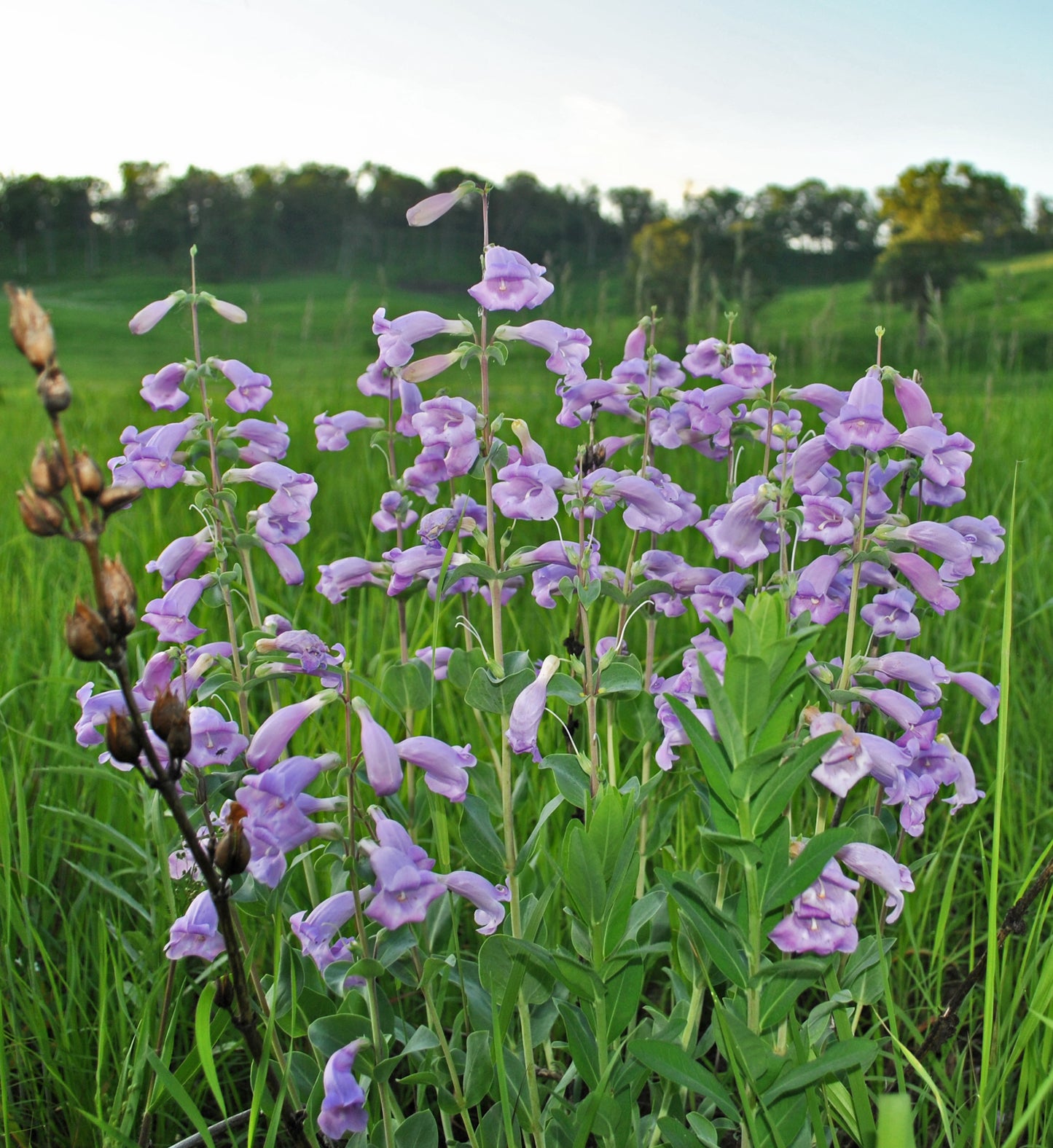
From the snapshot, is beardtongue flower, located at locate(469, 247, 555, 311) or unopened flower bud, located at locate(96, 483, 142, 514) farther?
beardtongue flower, located at locate(469, 247, 555, 311)

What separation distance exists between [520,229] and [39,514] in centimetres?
4181

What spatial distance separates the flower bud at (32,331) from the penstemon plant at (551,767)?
0.04m

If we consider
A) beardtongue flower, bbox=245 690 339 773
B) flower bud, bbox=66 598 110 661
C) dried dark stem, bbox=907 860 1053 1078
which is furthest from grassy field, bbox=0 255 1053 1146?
flower bud, bbox=66 598 110 661

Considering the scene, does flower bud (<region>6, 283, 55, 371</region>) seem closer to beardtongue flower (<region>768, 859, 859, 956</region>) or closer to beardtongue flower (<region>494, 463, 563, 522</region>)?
beardtongue flower (<region>494, 463, 563, 522</region>)

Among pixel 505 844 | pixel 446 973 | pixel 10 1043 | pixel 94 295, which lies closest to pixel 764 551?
pixel 505 844

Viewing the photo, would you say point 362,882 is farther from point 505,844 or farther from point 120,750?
point 120,750

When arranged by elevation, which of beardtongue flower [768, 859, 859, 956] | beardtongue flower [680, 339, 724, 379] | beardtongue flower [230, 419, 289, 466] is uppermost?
beardtongue flower [680, 339, 724, 379]

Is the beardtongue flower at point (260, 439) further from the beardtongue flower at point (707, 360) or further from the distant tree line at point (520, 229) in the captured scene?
the distant tree line at point (520, 229)

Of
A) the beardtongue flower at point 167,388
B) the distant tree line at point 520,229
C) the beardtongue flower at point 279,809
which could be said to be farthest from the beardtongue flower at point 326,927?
the distant tree line at point 520,229

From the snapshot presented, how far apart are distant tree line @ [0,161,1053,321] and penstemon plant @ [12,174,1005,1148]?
15.0 metres

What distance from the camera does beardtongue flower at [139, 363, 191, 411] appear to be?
1942mm

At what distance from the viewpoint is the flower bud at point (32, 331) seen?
0.71 meters

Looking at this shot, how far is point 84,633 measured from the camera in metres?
0.78

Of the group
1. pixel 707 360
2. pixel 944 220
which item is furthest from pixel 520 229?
pixel 707 360
